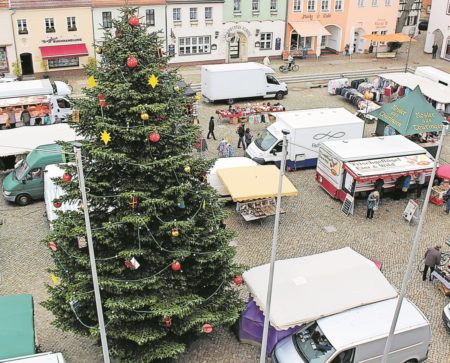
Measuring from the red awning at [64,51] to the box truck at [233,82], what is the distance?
9.53m

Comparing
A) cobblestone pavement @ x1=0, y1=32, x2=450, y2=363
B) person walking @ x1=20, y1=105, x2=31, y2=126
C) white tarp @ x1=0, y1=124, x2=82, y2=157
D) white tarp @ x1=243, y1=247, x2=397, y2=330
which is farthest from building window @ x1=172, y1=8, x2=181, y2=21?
white tarp @ x1=243, y1=247, x2=397, y2=330

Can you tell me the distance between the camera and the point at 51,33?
37.0 metres

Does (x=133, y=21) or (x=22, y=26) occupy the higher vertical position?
(x=133, y=21)

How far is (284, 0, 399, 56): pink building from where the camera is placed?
43.9m

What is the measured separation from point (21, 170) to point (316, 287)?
13512 mm

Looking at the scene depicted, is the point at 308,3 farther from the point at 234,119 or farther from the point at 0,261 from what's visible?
the point at 0,261

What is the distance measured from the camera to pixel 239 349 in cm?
1444

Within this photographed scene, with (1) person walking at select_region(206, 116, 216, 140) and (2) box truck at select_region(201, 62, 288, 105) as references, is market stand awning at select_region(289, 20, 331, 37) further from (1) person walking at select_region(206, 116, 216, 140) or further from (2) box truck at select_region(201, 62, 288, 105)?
(1) person walking at select_region(206, 116, 216, 140)

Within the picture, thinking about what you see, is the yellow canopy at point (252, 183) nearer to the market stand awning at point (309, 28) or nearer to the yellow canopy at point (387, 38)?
the market stand awning at point (309, 28)

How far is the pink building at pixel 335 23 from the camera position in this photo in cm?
4394

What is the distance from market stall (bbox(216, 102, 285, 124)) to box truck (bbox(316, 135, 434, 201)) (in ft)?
25.8

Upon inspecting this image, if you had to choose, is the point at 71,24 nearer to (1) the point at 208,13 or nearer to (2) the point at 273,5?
(1) the point at 208,13

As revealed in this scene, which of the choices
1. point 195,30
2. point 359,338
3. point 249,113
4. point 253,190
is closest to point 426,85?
point 249,113

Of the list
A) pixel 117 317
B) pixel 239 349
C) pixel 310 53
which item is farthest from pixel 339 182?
pixel 310 53
